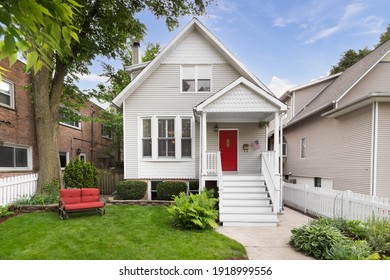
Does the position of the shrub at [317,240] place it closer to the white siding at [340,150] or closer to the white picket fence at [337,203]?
the white picket fence at [337,203]

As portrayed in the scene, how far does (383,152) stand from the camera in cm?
715

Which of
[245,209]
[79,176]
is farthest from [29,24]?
[79,176]

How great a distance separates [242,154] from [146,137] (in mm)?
4348

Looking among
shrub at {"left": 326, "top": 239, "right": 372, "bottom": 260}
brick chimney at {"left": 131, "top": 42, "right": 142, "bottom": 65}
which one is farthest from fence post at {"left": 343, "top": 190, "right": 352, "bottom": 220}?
brick chimney at {"left": 131, "top": 42, "right": 142, "bottom": 65}

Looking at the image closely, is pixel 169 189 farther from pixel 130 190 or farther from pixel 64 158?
pixel 64 158

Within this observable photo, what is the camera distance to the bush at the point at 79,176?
8.02 metres

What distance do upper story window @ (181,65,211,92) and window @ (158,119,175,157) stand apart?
5.83 feet

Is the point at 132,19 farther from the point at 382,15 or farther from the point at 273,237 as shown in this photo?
the point at 273,237

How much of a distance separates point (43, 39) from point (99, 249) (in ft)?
12.4

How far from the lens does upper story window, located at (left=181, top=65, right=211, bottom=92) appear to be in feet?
29.0

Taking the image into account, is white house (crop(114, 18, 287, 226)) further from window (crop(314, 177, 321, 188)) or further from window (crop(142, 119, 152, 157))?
window (crop(314, 177, 321, 188))

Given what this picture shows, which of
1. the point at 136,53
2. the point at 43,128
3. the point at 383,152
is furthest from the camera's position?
the point at 136,53

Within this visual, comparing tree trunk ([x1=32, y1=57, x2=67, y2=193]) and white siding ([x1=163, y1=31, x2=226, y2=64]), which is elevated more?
white siding ([x1=163, y1=31, x2=226, y2=64])
